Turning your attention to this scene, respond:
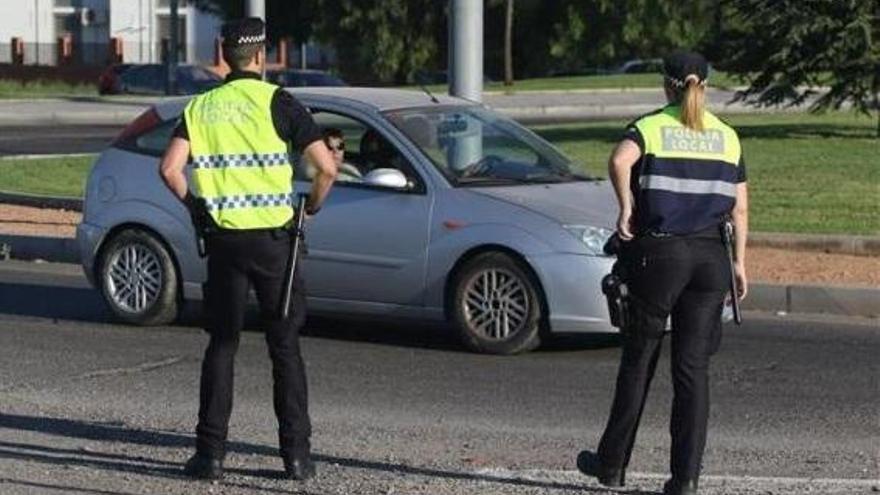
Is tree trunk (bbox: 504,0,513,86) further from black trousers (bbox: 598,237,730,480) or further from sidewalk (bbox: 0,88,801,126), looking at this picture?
black trousers (bbox: 598,237,730,480)

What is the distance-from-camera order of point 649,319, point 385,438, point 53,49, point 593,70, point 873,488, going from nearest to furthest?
point 649,319 < point 873,488 < point 385,438 < point 593,70 < point 53,49

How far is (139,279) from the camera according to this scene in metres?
12.4

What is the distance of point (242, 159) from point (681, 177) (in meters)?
1.68

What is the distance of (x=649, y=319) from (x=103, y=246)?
6.10m

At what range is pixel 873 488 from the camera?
302 inches

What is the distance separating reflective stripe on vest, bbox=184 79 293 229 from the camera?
24.7 feet

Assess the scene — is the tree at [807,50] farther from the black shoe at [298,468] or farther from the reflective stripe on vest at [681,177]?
the black shoe at [298,468]

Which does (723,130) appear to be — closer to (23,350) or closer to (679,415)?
(679,415)

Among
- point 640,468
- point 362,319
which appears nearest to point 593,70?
point 362,319

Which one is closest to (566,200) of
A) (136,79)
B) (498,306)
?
(498,306)

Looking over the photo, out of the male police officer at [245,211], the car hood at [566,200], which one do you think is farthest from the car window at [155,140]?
the male police officer at [245,211]

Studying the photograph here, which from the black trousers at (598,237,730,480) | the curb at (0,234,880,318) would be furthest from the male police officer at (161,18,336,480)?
the curb at (0,234,880,318)

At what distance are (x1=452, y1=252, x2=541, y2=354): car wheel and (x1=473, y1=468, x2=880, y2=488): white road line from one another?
325 centimetres

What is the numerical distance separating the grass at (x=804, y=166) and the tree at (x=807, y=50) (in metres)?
0.58
